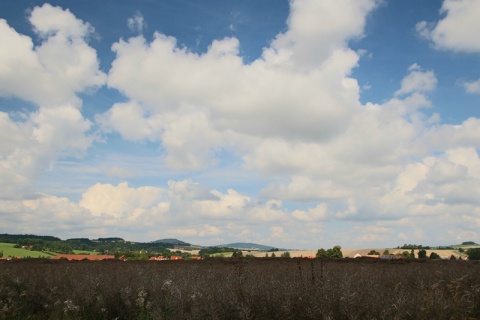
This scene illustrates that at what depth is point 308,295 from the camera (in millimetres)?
7227

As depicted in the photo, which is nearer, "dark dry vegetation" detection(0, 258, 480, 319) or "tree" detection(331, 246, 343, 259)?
"dark dry vegetation" detection(0, 258, 480, 319)

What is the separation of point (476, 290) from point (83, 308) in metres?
9.24

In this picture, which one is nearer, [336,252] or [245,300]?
[245,300]

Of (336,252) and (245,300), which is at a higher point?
(336,252)

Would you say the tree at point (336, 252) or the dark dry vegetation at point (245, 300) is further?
the tree at point (336, 252)

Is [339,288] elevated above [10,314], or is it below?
Result: above

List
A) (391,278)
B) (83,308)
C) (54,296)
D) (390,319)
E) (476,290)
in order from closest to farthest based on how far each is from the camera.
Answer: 1. (390,319)
2. (476,290)
3. (83,308)
4. (54,296)
5. (391,278)

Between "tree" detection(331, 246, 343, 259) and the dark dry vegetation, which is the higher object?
"tree" detection(331, 246, 343, 259)

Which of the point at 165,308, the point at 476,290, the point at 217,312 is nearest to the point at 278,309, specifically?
the point at 217,312

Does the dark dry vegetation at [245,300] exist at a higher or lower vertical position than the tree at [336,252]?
lower

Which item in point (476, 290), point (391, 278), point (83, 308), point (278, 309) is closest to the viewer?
point (278, 309)

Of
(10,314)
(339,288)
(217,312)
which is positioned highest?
(339,288)

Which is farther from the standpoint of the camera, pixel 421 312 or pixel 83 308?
pixel 83 308

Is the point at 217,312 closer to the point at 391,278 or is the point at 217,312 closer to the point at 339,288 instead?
the point at 339,288
